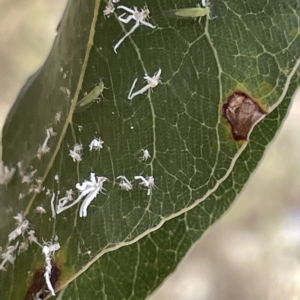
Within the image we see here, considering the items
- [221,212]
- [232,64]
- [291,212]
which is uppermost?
[232,64]

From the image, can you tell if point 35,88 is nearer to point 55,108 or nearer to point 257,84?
point 55,108

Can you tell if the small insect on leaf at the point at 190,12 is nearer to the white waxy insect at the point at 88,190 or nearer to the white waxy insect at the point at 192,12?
the white waxy insect at the point at 192,12

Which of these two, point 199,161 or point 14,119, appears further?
point 14,119

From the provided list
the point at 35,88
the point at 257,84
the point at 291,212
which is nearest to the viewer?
the point at 257,84

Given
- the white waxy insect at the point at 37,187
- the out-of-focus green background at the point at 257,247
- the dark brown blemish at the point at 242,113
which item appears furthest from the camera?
the out-of-focus green background at the point at 257,247

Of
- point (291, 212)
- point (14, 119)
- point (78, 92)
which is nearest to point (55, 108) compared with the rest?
point (78, 92)

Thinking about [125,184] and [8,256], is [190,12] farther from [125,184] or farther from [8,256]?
[8,256]

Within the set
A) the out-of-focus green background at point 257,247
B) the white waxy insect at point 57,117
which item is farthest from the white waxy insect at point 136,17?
the out-of-focus green background at point 257,247
